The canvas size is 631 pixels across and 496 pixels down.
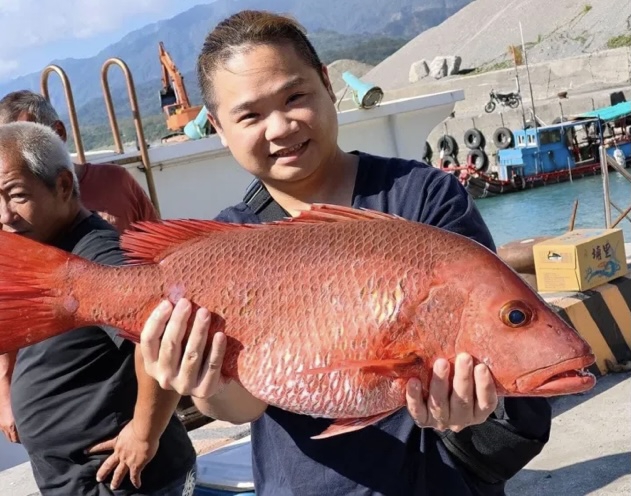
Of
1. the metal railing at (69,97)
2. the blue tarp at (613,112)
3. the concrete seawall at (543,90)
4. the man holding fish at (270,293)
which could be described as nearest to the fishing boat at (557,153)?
the blue tarp at (613,112)

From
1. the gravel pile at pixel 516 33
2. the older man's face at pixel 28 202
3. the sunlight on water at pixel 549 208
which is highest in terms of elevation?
the gravel pile at pixel 516 33

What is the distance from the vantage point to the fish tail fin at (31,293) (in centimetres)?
182

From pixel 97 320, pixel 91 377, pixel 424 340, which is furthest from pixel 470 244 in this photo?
pixel 91 377

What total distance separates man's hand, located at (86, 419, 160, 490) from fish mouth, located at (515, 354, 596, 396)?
1.44 m

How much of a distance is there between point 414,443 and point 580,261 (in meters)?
4.66

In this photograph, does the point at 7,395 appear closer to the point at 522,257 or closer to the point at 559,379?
the point at 559,379

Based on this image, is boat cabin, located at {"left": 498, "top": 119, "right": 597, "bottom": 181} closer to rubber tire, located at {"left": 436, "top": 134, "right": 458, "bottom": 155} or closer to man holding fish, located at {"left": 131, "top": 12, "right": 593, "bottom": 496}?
rubber tire, located at {"left": 436, "top": 134, "right": 458, "bottom": 155}

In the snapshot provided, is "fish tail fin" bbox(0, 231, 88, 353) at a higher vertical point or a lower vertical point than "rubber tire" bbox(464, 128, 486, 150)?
higher

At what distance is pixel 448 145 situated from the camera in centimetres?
3631

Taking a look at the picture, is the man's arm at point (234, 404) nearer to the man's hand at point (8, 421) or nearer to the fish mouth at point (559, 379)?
the fish mouth at point (559, 379)

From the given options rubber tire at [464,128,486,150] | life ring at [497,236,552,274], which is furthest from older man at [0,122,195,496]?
rubber tire at [464,128,486,150]

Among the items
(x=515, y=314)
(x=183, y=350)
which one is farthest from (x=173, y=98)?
(x=515, y=314)

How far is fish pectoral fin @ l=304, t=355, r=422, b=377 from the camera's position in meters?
1.62

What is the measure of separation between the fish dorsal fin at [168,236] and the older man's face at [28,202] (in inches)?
40.8
